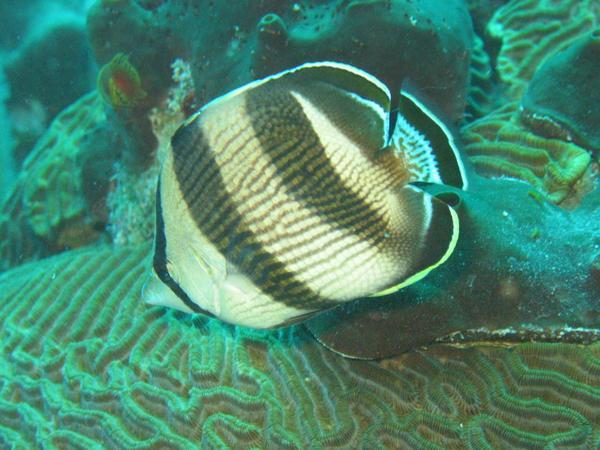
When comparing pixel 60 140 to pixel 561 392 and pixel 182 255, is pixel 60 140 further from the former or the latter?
pixel 561 392

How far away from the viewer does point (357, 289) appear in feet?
4.85

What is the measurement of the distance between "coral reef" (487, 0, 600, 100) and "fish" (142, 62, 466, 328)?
127 inches

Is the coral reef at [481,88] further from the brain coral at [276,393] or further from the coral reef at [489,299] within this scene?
the brain coral at [276,393]

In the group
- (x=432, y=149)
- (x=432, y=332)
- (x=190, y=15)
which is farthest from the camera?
(x=190, y=15)

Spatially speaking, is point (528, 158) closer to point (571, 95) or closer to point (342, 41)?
point (571, 95)

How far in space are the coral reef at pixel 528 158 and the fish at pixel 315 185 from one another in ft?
5.43

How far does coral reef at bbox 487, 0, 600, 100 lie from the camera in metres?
4.18

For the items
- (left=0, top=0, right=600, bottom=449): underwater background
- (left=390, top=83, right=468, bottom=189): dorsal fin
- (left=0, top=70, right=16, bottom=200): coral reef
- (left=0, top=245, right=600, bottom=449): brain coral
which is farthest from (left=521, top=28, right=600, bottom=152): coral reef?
(left=0, top=70, right=16, bottom=200): coral reef

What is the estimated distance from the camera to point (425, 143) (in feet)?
4.63

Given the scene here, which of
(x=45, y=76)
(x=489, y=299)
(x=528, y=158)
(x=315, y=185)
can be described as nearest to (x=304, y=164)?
(x=315, y=185)

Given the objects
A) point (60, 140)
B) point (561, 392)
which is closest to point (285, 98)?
point (561, 392)

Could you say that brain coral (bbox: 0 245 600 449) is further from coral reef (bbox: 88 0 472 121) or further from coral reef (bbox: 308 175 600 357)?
coral reef (bbox: 88 0 472 121)

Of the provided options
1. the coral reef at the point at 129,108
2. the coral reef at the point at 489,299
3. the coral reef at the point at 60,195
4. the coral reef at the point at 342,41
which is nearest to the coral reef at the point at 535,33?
the coral reef at the point at 342,41

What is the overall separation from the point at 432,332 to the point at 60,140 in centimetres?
533
